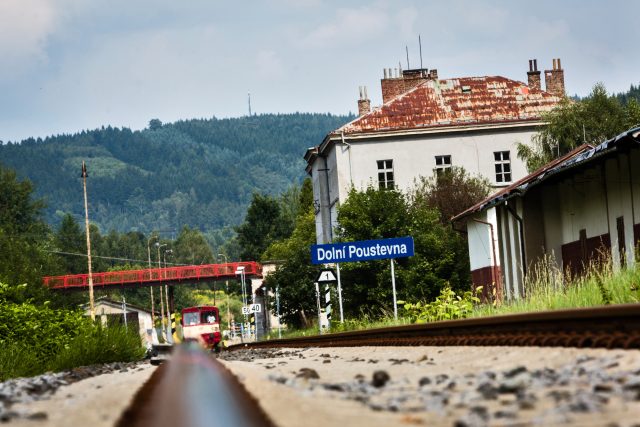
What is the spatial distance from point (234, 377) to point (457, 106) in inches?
2583

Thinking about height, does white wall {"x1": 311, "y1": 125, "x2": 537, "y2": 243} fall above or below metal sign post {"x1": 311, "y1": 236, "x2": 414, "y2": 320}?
above

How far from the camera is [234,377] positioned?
9.47m

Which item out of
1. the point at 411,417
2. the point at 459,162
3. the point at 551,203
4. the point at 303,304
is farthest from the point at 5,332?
the point at 303,304

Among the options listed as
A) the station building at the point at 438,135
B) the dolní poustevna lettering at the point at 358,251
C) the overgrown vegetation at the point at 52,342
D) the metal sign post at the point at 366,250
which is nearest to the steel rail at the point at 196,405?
the overgrown vegetation at the point at 52,342

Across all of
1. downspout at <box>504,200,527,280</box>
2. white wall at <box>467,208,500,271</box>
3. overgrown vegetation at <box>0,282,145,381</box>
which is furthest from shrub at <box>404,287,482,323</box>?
white wall at <box>467,208,500,271</box>

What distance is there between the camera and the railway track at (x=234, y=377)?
5508 millimetres

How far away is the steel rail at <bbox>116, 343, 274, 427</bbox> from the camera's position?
5.11 m

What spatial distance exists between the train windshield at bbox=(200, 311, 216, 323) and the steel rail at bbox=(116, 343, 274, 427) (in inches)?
2142

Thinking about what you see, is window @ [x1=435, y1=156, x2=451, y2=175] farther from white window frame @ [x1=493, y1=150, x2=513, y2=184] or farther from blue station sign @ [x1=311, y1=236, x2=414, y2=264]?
blue station sign @ [x1=311, y1=236, x2=414, y2=264]

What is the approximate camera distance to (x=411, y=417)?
5.77m

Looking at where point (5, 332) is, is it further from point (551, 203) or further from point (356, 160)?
point (356, 160)

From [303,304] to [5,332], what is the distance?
55.3 metres

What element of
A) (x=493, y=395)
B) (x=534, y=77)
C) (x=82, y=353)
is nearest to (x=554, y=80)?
(x=534, y=77)

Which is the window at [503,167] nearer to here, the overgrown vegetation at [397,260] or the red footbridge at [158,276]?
the overgrown vegetation at [397,260]
